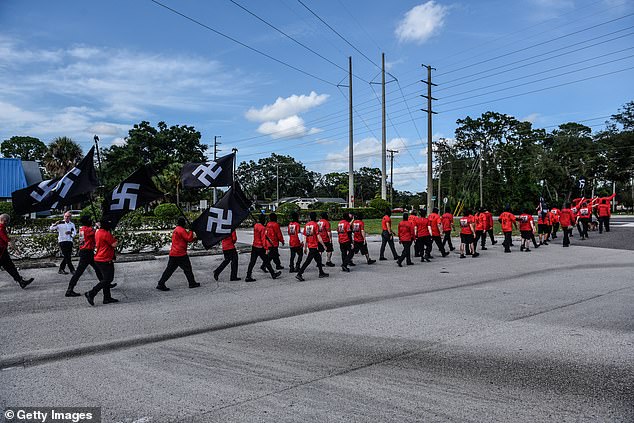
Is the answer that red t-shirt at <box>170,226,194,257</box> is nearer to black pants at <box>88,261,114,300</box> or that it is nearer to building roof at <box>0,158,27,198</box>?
black pants at <box>88,261,114,300</box>

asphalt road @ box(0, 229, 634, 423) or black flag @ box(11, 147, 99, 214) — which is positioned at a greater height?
black flag @ box(11, 147, 99, 214)

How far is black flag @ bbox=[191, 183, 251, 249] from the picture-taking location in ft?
37.2

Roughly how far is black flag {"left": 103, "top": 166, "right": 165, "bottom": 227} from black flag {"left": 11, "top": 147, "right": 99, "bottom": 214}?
1297 mm

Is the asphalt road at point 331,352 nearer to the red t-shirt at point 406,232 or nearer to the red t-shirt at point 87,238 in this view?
the red t-shirt at point 87,238

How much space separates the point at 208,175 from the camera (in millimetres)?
12734

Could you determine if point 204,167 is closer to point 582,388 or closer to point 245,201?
point 245,201

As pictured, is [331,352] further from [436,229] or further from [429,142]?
[429,142]

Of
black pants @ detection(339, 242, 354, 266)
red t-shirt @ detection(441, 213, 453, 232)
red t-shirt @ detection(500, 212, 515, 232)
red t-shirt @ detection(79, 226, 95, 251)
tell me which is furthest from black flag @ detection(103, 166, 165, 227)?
red t-shirt @ detection(500, 212, 515, 232)

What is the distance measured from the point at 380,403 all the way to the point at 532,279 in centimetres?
832

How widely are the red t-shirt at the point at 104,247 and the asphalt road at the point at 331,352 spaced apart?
2.98ft

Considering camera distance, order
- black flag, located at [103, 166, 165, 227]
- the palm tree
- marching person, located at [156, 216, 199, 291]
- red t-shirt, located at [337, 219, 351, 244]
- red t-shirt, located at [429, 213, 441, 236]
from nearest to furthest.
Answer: marching person, located at [156, 216, 199, 291]
black flag, located at [103, 166, 165, 227]
red t-shirt, located at [337, 219, 351, 244]
red t-shirt, located at [429, 213, 441, 236]
the palm tree

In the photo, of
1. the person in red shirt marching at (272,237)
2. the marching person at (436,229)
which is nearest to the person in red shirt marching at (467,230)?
the marching person at (436,229)

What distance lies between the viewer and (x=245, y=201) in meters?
12.5

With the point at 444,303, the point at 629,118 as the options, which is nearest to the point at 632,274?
the point at 444,303
